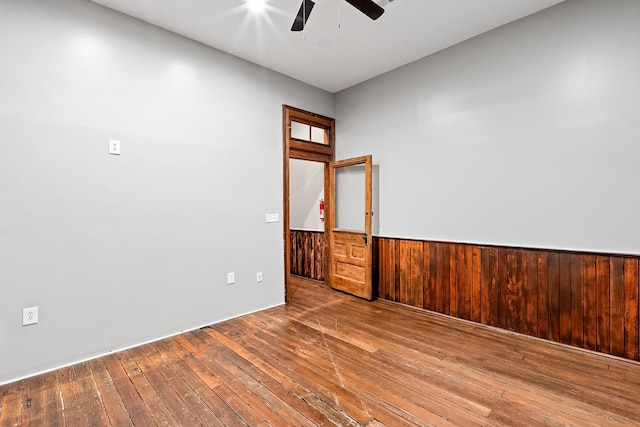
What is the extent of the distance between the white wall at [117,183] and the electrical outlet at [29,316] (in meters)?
0.04

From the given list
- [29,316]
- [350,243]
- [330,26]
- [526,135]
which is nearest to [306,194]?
[350,243]

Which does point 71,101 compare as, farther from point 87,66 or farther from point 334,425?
point 334,425

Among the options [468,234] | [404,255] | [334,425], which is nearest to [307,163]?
[404,255]

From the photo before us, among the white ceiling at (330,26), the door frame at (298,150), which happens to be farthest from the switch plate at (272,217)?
the white ceiling at (330,26)

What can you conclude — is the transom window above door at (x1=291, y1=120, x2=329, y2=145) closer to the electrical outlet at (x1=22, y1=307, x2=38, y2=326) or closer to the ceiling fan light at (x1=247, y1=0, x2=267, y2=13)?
the ceiling fan light at (x1=247, y1=0, x2=267, y2=13)

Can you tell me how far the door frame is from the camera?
163 inches

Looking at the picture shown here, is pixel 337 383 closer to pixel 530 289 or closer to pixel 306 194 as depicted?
pixel 530 289

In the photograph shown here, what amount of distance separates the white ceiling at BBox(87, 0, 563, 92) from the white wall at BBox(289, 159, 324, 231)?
2054 mm

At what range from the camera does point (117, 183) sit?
9.20ft

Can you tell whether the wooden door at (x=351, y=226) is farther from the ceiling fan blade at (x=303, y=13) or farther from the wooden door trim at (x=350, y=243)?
the ceiling fan blade at (x=303, y=13)

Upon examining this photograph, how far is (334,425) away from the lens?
181 centimetres

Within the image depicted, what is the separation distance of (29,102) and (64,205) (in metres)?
0.83

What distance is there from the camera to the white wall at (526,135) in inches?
101

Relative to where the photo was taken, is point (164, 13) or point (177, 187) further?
point (177, 187)
